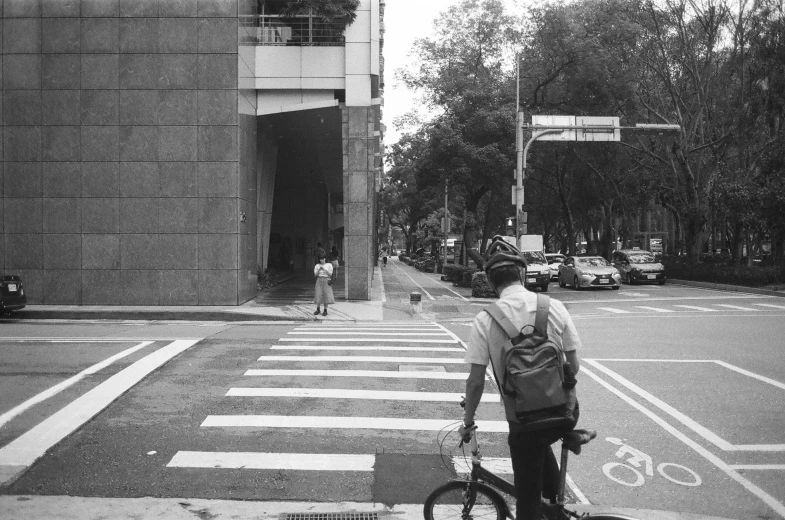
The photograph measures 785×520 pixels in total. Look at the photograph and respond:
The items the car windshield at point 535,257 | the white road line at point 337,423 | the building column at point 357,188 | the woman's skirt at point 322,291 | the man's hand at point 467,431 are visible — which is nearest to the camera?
the man's hand at point 467,431

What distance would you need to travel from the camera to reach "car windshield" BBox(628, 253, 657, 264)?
3759 centimetres

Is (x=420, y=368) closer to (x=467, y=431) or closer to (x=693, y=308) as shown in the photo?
(x=467, y=431)

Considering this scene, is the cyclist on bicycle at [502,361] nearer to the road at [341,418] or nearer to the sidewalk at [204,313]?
the road at [341,418]

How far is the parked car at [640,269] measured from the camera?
121 ft

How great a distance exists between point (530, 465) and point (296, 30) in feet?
78.2

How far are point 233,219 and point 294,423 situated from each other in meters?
15.0

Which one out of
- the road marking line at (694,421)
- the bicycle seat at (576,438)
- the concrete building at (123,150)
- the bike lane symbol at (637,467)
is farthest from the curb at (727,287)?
the bicycle seat at (576,438)

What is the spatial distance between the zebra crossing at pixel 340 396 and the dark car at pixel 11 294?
348 inches

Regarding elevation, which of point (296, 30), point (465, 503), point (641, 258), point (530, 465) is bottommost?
point (465, 503)

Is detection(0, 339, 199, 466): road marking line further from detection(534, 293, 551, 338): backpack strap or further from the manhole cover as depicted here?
detection(534, 293, 551, 338): backpack strap

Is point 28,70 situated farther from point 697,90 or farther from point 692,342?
point 697,90

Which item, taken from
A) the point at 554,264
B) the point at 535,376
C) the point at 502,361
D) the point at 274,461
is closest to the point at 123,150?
the point at 274,461

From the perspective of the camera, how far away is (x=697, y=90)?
114 feet

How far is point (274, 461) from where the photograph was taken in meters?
6.68
